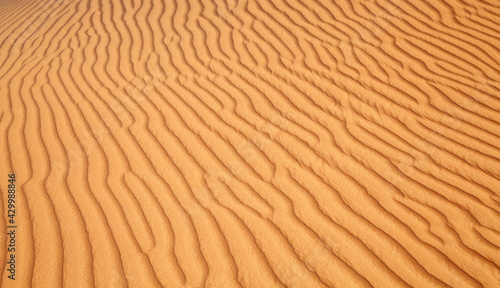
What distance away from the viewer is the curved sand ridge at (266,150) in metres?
2.37

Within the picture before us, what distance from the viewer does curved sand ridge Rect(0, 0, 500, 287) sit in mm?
2373

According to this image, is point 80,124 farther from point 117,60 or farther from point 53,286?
point 53,286

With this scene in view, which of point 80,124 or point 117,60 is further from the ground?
point 117,60

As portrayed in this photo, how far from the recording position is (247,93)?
12.3ft

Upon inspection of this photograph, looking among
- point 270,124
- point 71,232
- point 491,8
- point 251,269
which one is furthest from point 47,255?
point 491,8

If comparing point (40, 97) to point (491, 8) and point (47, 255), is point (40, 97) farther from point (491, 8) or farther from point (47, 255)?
point (491, 8)

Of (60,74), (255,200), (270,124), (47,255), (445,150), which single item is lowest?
(47,255)

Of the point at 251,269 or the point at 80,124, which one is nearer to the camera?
the point at 251,269

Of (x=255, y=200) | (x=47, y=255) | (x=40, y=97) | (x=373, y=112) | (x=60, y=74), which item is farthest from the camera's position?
(x=60, y=74)

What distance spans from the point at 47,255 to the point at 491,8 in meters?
5.20

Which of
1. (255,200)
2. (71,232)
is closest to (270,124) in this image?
(255,200)

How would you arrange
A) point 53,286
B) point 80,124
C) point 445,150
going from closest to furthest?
point 53,286
point 445,150
point 80,124

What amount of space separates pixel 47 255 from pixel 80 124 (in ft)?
5.02

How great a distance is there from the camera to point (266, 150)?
3.14 m
